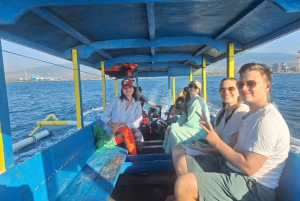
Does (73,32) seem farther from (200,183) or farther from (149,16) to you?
(200,183)

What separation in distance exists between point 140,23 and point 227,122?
1.98 m

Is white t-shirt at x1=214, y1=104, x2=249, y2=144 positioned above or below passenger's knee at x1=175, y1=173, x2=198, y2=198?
above

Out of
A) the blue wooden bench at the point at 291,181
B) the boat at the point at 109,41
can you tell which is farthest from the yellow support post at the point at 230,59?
the blue wooden bench at the point at 291,181

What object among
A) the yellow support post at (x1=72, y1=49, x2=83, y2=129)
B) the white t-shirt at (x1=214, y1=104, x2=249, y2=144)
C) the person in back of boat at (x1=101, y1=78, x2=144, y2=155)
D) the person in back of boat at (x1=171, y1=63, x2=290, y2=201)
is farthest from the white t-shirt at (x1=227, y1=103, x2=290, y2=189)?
the yellow support post at (x1=72, y1=49, x2=83, y2=129)

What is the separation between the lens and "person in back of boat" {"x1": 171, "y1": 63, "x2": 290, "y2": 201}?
182 centimetres

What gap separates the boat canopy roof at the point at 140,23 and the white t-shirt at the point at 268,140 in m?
1.22

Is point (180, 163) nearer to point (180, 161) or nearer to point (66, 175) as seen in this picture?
point (180, 161)

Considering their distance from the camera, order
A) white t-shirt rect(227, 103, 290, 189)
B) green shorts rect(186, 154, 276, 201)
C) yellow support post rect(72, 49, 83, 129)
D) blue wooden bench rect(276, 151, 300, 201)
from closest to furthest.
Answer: white t-shirt rect(227, 103, 290, 189)
green shorts rect(186, 154, 276, 201)
blue wooden bench rect(276, 151, 300, 201)
yellow support post rect(72, 49, 83, 129)

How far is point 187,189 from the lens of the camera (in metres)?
1.99

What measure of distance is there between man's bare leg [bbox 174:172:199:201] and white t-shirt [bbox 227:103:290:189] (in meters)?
0.49

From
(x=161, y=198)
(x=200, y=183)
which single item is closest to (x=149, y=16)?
(x=200, y=183)

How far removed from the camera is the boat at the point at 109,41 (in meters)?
2.22

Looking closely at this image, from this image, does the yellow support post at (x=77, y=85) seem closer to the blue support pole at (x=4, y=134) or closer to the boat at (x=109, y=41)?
the boat at (x=109, y=41)

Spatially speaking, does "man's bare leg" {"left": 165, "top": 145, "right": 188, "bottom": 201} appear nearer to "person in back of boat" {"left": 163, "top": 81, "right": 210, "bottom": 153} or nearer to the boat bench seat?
the boat bench seat
